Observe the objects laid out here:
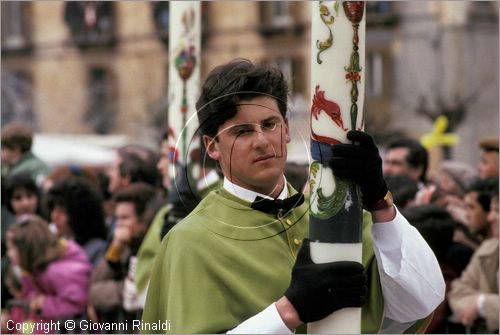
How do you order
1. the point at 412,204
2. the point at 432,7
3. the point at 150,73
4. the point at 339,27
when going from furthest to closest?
the point at 150,73 < the point at 432,7 < the point at 412,204 < the point at 339,27

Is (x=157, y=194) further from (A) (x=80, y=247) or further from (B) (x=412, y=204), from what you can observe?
(B) (x=412, y=204)

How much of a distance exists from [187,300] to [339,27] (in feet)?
2.83

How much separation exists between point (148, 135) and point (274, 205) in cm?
2753

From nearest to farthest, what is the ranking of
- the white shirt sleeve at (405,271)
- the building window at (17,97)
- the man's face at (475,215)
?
the white shirt sleeve at (405,271) → the man's face at (475,215) → the building window at (17,97)

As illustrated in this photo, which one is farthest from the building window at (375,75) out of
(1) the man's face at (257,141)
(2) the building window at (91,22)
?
(1) the man's face at (257,141)

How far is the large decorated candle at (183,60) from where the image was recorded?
4.75 meters

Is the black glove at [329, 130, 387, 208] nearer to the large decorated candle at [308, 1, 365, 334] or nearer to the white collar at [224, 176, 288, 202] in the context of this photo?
the large decorated candle at [308, 1, 365, 334]

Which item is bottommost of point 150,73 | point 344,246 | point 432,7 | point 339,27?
point 150,73

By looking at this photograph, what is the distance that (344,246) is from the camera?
8.62ft

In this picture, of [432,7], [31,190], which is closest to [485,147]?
[31,190]

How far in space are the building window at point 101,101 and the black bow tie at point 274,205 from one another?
29078 mm

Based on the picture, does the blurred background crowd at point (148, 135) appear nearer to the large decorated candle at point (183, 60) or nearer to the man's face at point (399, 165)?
the man's face at point (399, 165)

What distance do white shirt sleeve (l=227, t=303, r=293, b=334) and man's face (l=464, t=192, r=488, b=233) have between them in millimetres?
3619

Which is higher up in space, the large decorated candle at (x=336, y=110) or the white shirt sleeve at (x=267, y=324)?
the large decorated candle at (x=336, y=110)
